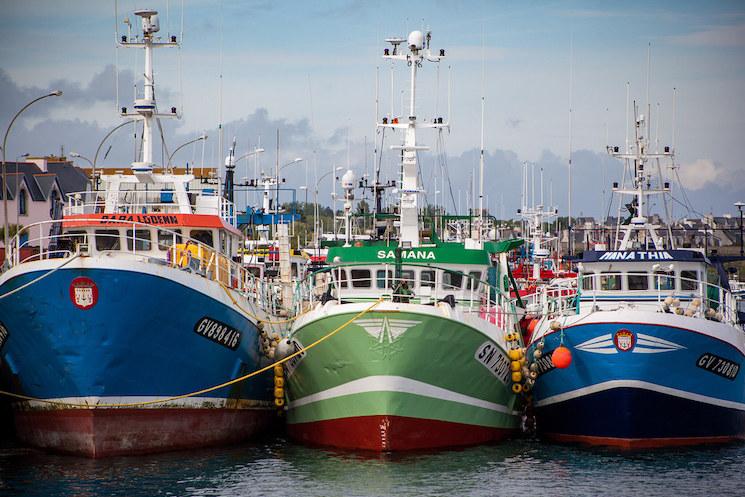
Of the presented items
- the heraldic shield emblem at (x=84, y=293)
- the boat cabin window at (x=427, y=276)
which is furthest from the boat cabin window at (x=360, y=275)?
the heraldic shield emblem at (x=84, y=293)

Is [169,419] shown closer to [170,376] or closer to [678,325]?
[170,376]

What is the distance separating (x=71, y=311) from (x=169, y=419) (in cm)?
312

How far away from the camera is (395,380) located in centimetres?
2303

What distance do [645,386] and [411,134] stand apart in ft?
31.7

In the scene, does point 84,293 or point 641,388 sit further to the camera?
point 641,388

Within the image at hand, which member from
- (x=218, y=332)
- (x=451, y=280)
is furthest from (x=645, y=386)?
(x=218, y=332)

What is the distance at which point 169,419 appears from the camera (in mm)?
23766

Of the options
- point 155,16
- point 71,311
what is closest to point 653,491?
point 71,311

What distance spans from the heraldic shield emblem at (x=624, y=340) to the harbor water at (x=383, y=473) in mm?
2187

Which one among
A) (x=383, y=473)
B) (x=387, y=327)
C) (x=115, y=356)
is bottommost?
(x=383, y=473)

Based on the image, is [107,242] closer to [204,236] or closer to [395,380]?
[204,236]

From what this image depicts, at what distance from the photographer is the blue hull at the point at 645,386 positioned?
23.8m

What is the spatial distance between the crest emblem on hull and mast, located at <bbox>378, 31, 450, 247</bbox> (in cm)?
740

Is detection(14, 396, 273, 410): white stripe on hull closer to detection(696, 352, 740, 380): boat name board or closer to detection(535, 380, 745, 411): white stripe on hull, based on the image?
detection(535, 380, 745, 411): white stripe on hull
